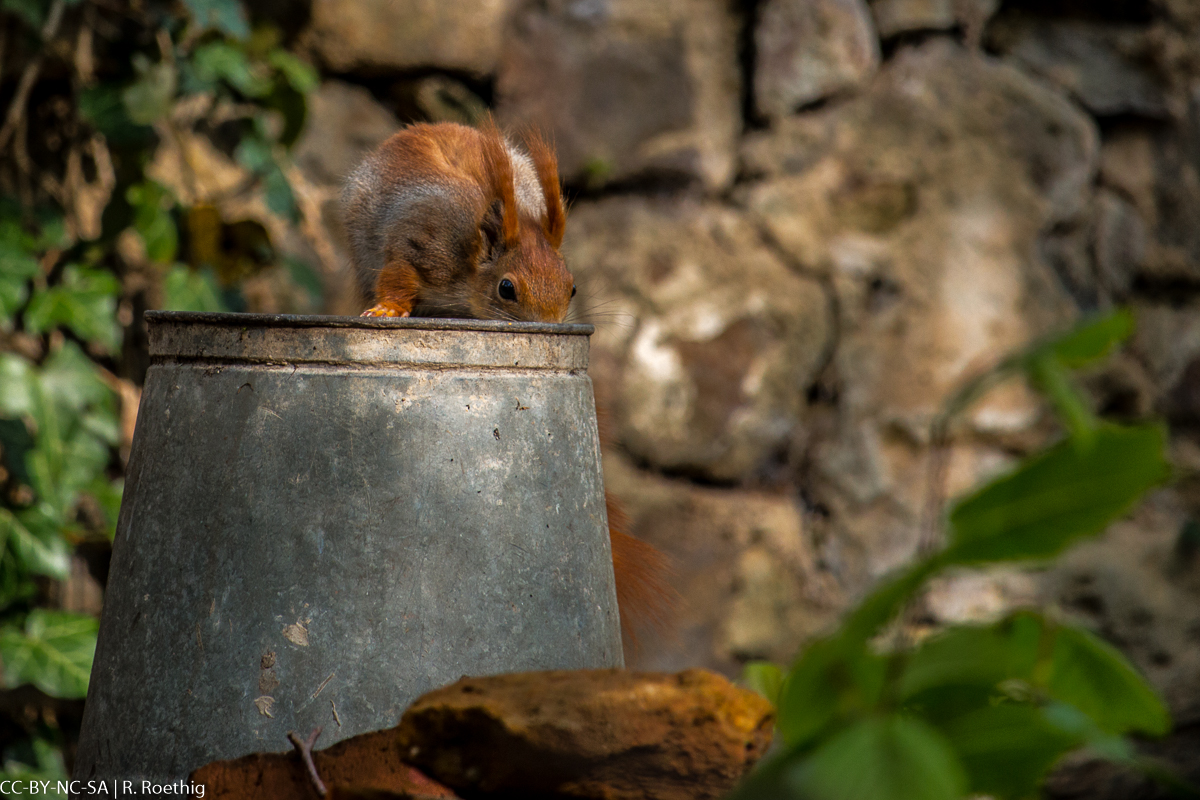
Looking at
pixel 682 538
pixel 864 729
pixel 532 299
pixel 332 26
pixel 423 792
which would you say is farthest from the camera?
pixel 682 538

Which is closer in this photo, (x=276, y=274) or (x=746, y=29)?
(x=276, y=274)

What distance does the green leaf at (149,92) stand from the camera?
176 cm

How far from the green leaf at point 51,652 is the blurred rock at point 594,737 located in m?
1.16

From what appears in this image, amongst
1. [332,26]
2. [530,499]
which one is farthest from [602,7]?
[530,499]

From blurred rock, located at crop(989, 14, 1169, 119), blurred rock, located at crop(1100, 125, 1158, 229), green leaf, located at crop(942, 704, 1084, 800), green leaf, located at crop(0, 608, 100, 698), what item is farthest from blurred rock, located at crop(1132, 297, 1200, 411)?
green leaf, located at crop(942, 704, 1084, 800)

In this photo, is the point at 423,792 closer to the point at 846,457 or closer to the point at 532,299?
the point at 532,299

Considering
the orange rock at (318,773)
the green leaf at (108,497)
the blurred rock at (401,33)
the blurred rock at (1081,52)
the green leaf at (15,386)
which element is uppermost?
the blurred rock at (1081,52)

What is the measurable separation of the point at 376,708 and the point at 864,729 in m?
0.64

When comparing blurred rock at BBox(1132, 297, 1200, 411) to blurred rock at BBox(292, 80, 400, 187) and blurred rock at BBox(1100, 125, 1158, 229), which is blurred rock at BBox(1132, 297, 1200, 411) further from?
blurred rock at BBox(292, 80, 400, 187)

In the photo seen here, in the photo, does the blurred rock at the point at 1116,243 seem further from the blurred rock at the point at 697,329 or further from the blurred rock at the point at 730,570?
the blurred rock at the point at 730,570

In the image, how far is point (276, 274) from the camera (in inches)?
75.9

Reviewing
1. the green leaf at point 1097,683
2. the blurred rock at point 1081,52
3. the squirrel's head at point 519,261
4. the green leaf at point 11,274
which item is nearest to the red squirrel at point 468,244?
the squirrel's head at point 519,261

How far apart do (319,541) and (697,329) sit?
1.28 meters

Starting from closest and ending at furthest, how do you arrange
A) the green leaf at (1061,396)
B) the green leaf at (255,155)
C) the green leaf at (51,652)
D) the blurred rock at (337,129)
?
the green leaf at (1061,396) → the green leaf at (51,652) → the green leaf at (255,155) → the blurred rock at (337,129)
